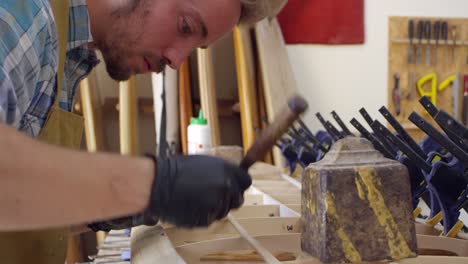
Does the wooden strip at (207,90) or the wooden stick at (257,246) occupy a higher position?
the wooden strip at (207,90)

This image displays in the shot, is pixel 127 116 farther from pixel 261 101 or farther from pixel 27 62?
pixel 27 62

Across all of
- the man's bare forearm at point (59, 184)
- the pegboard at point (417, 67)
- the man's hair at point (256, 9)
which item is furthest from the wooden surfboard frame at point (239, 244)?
the pegboard at point (417, 67)

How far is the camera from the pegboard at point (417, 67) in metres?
3.89

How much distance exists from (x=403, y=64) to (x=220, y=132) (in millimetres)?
1506

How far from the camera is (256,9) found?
1.70m

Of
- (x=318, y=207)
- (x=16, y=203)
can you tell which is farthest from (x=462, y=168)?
(x=16, y=203)

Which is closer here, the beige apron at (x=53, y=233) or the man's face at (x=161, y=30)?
the beige apron at (x=53, y=233)

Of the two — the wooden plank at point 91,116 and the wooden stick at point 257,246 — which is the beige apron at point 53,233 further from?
the wooden plank at point 91,116

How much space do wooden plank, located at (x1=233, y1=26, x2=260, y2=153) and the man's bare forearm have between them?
2.66 m

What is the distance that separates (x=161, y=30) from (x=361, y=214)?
0.82m

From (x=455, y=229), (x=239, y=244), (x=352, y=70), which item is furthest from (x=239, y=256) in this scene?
(x=352, y=70)

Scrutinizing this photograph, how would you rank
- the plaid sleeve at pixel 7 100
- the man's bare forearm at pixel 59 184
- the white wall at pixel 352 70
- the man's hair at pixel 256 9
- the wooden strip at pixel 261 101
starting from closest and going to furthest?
the man's bare forearm at pixel 59 184 → the plaid sleeve at pixel 7 100 → the man's hair at pixel 256 9 → the wooden strip at pixel 261 101 → the white wall at pixel 352 70

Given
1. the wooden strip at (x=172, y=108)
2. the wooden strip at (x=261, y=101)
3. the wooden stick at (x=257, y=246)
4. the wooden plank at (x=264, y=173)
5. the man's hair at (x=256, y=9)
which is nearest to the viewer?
the wooden stick at (x=257, y=246)

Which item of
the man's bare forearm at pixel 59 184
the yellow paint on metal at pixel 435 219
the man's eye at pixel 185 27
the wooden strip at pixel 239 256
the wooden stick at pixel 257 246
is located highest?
the man's eye at pixel 185 27
